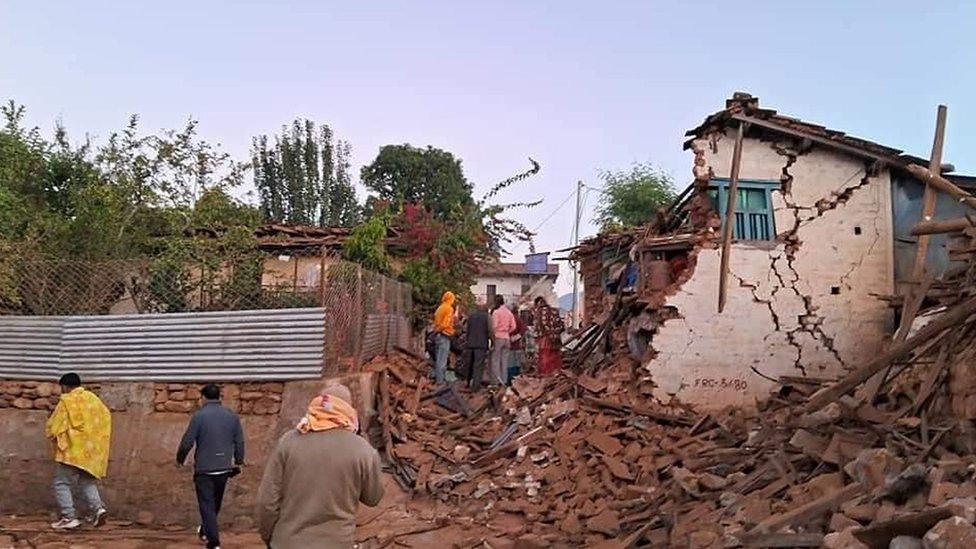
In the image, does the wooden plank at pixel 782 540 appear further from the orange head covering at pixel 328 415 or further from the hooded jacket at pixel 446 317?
the hooded jacket at pixel 446 317

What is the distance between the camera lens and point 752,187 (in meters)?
12.3

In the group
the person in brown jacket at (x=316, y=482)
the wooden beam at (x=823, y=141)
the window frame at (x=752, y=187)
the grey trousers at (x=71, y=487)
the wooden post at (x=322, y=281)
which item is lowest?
the grey trousers at (x=71, y=487)

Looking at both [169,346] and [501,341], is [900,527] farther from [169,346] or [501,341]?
[501,341]

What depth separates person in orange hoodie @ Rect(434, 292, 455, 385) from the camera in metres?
13.2

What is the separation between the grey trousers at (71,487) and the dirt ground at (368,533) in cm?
27

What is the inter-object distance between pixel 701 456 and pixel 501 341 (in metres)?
4.98

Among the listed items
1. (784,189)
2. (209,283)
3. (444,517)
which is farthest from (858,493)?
(209,283)

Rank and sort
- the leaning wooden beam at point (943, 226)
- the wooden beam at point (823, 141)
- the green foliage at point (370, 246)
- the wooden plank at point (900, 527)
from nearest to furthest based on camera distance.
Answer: the wooden plank at point (900, 527) → the leaning wooden beam at point (943, 226) → the wooden beam at point (823, 141) → the green foliage at point (370, 246)

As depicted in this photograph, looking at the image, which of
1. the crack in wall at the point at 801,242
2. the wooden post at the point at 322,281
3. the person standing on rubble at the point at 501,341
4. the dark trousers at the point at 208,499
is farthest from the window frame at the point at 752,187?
the dark trousers at the point at 208,499

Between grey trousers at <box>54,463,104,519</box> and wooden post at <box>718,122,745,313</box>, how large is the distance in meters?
9.09

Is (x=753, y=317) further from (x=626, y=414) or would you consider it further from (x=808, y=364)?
(x=626, y=414)

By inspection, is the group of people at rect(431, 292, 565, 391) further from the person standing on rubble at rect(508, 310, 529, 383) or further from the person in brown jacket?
the person in brown jacket

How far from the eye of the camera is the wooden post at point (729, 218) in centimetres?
1186

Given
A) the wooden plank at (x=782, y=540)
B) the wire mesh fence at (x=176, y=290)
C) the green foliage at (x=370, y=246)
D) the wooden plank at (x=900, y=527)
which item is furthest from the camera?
the green foliage at (x=370, y=246)
